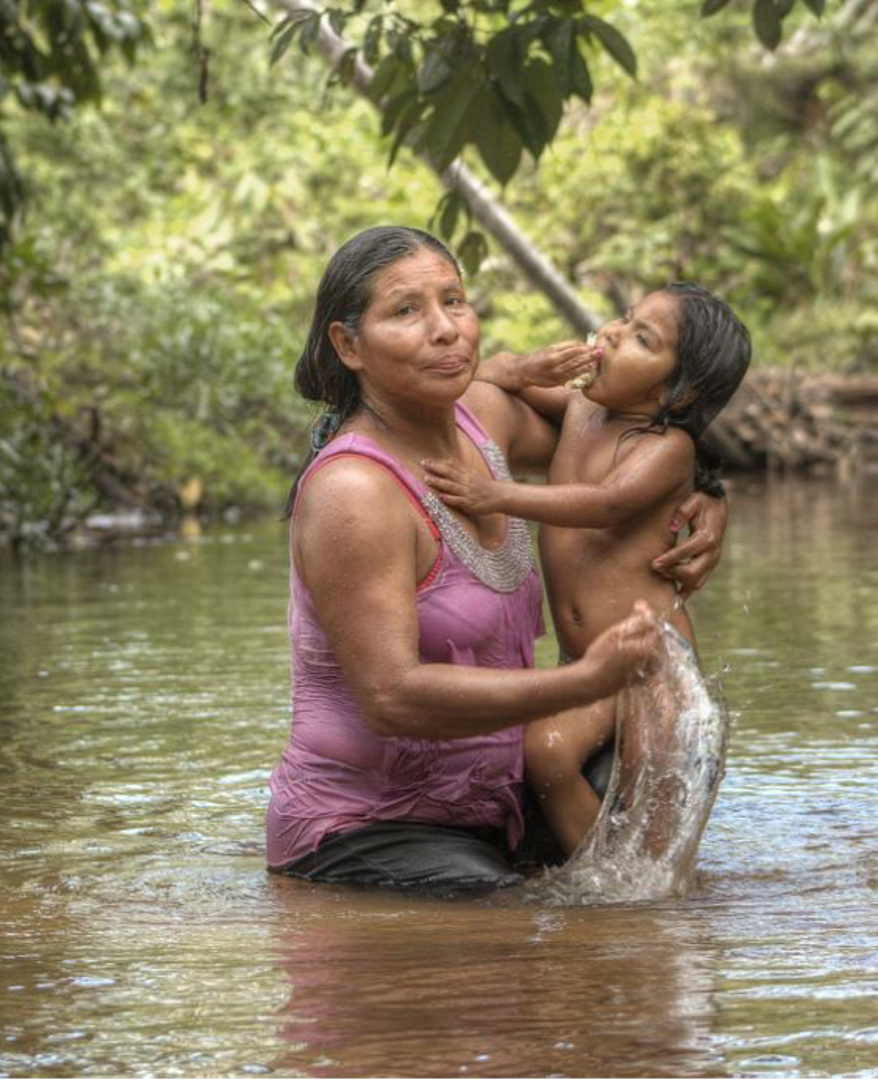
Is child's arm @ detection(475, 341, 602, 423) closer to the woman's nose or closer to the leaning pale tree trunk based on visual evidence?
the woman's nose

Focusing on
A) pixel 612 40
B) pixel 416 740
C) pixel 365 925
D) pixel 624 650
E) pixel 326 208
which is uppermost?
pixel 326 208

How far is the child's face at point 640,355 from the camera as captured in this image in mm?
4613

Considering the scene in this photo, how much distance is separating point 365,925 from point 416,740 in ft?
1.43

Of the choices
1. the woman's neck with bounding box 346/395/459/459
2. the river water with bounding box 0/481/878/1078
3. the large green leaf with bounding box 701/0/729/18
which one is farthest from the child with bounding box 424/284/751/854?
the large green leaf with bounding box 701/0/729/18

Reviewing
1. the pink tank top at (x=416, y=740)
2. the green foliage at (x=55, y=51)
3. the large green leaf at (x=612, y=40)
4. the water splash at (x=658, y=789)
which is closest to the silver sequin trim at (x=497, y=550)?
the pink tank top at (x=416, y=740)

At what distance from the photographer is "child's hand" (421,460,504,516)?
14.1ft

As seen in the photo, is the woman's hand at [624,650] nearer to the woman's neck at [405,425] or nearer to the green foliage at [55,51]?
the woman's neck at [405,425]

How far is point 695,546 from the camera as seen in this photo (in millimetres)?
4629

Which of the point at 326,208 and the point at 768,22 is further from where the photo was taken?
the point at 326,208

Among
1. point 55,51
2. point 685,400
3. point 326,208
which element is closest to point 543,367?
point 685,400

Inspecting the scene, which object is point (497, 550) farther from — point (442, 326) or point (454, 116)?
point (454, 116)

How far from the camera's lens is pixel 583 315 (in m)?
13.9

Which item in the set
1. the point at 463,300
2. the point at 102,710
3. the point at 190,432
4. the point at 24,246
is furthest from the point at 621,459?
the point at 190,432

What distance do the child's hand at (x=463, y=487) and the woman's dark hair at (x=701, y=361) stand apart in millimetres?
489
